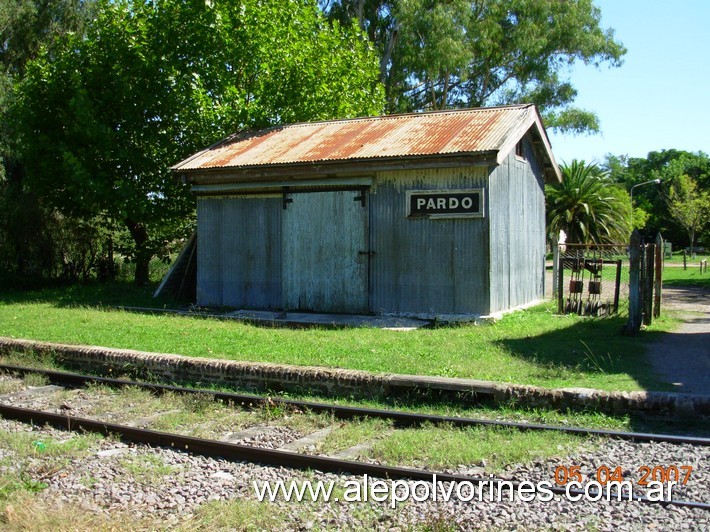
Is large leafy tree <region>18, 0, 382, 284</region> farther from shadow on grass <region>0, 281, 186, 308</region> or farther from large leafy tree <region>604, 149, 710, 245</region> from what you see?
large leafy tree <region>604, 149, 710, 245</region>

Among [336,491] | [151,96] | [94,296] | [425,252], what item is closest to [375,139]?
[425,252]

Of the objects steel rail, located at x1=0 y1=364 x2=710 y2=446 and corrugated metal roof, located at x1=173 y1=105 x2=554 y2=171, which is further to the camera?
corrugated metal roof, located at x1=173 y1=105 x2=554 y2=171

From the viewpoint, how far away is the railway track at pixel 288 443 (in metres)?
5.36

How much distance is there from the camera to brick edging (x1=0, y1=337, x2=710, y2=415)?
690 centimetres

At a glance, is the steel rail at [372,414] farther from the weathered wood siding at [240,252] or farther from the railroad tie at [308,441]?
the weathered wood siding at [240,252]

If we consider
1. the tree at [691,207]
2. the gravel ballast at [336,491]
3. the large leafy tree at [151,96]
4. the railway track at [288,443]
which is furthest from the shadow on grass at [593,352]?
the tree at [691,207]

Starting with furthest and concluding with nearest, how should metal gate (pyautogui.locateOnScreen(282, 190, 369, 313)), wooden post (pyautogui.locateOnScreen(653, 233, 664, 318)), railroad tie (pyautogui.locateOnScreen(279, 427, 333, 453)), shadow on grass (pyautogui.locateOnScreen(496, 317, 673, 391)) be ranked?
metal gate (pyautogui.locateOnScreen(282, 190, 369, 313)), wooden post (pyautogui.locateOnScreen(653, 233, 664, 318)), shadow on grass (pyautogui.locateOnScreen(496, 317, 673, 391)), railroad tie (pyautogui.locateOnScreen(279, 427, 333, 453))

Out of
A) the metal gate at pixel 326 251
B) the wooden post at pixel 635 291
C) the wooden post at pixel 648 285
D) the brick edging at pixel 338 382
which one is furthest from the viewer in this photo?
the metal gate at pixel 326 251

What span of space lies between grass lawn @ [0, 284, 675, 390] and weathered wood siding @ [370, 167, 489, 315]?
3.23 feet

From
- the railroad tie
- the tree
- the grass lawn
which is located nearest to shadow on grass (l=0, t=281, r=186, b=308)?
the grass lawn

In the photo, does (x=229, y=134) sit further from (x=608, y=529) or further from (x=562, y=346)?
(x=608, y=529)

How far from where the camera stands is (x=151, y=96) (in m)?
A: 17.5

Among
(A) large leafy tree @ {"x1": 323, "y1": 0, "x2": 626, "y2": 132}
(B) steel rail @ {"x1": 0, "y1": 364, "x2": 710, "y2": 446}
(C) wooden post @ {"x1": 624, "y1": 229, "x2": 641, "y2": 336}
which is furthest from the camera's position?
(A) large leafy tree @ {"x1": 323, "y1": 0, "x2": 626, "y2": 132}

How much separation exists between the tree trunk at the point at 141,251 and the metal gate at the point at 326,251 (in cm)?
698
